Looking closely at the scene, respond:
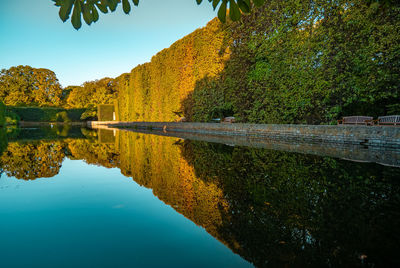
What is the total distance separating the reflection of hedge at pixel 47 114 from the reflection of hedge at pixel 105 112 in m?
9.88

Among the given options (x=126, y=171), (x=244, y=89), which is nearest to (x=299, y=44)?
(x=244, y=89)

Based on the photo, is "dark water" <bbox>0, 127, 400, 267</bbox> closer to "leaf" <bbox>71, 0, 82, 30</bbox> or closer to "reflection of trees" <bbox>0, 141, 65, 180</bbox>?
"reflection of trees" <bbox>0, 141, 65, 180</bbox>

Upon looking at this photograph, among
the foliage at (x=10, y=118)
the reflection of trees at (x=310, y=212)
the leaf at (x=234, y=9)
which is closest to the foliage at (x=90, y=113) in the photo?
the foliage at (x=10, y=118)

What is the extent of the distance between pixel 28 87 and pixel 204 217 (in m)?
60.8

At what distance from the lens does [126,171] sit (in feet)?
17.0

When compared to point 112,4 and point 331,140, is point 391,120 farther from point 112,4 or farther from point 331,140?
point 112,4

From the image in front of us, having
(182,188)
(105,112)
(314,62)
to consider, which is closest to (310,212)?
(182,188)

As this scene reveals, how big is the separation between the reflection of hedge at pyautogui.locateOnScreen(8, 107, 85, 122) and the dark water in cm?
4640

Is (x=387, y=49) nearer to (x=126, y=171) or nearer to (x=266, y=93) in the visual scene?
(x=266, y=93)

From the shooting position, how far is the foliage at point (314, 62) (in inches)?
337

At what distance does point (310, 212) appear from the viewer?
2703 millimetres

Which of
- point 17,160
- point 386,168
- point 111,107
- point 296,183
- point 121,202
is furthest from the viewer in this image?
point 111,107

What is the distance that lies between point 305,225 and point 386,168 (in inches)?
137

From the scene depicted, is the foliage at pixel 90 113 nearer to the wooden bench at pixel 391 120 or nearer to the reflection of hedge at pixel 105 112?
the reflection of hedge at pixel 105 112
